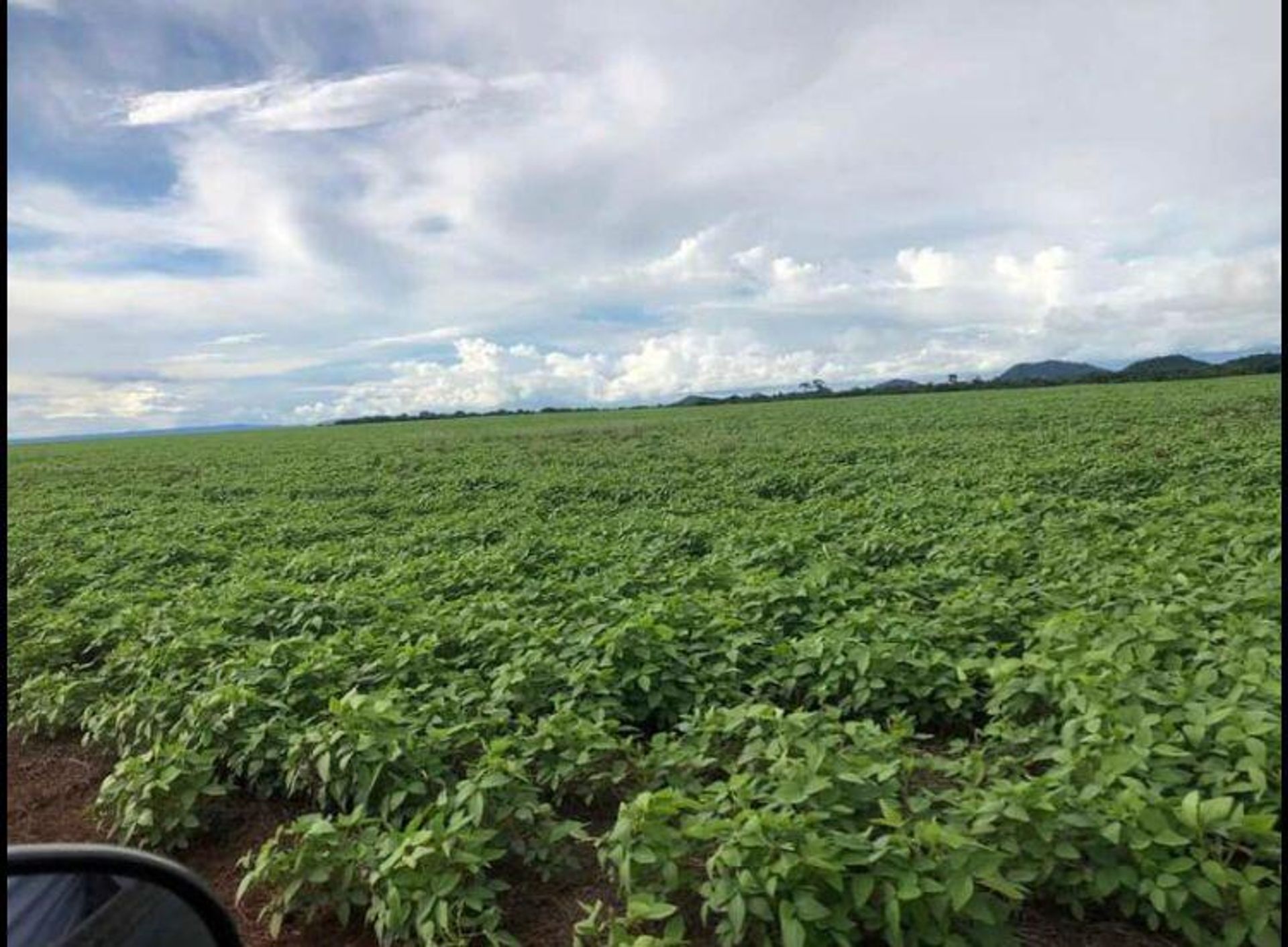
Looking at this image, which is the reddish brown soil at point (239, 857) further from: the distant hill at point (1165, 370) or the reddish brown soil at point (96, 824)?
the distant hill at point (1165, 370)

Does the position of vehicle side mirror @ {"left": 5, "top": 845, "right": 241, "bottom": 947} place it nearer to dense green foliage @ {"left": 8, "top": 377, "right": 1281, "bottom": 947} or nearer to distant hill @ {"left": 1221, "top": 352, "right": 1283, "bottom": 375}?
dense green foliage @ {"left": 8, "top": 377, "right": 1281, "bottom": 947}

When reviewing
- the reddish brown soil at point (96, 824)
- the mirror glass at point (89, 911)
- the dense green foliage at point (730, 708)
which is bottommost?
the reddish brown soil at point (96, 824)

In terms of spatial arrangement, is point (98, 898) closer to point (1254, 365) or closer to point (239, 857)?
point (239, 857)

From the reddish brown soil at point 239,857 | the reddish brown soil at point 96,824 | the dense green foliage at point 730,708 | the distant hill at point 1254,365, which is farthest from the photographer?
the distant hill at point 1254,365

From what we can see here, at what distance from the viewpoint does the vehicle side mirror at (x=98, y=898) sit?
3.80 feet

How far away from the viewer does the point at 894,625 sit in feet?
16.5

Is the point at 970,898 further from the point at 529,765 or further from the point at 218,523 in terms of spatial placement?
the point at 218,523

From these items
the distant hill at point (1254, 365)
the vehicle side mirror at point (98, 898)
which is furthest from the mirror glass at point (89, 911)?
the distant hill at point (1254, 365)

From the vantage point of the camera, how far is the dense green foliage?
9.25 feet

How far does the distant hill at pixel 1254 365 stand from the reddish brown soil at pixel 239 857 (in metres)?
61.8

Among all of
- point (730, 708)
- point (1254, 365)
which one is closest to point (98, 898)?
point (730, 708)

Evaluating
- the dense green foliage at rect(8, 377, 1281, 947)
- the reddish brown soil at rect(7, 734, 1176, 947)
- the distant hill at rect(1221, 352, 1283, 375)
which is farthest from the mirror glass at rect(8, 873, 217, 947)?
the distant hill at rect(1221, 352, 1283, 375)

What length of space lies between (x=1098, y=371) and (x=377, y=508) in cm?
7041

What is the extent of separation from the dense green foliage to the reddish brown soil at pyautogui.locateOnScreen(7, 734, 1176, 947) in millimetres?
87
